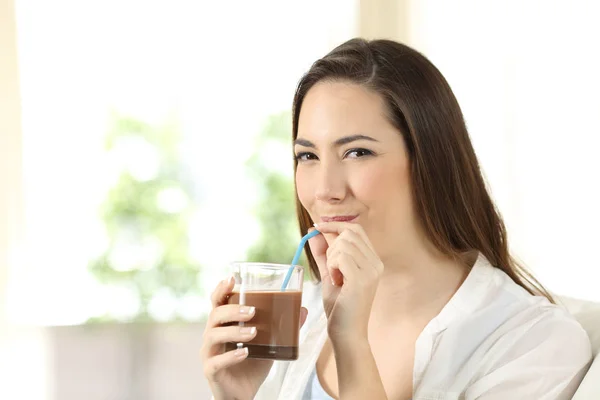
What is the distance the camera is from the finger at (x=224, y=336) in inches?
64.8

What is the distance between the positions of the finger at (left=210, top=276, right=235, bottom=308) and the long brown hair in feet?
2.00

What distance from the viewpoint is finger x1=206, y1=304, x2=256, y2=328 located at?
5.38 ft

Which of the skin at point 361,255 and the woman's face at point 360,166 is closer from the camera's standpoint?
the skin at point 361,255

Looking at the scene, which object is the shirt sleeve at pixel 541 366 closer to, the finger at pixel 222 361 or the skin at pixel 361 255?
the skin at pixel 361 255

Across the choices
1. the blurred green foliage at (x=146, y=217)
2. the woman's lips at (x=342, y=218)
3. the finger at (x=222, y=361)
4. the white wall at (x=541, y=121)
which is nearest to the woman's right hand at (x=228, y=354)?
the finger at (x=222, y=361)

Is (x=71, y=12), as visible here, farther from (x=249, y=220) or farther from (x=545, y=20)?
(x=545, y=20)

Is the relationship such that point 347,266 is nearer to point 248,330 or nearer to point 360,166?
point 248,330

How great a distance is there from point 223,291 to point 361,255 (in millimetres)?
300

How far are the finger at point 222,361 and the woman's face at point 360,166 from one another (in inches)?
18.4

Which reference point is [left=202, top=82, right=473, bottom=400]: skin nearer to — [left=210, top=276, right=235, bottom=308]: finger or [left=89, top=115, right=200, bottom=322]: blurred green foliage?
[left=210, top=276, right=235, bottom=308]: finger

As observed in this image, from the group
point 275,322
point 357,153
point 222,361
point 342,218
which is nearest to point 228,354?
point 222,361

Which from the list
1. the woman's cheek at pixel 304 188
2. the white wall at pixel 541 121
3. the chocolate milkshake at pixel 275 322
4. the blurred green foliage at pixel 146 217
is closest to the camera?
the chocolate milkshake at pixel 275 322

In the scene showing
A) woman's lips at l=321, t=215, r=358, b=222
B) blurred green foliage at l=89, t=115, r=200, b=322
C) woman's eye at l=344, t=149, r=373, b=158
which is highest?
woman's eye at l=344, t=149, r=373, b=158

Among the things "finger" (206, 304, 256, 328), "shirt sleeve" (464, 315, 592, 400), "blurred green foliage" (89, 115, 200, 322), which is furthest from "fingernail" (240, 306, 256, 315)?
"blurred green foliage" (89, 115, 200, 322)
